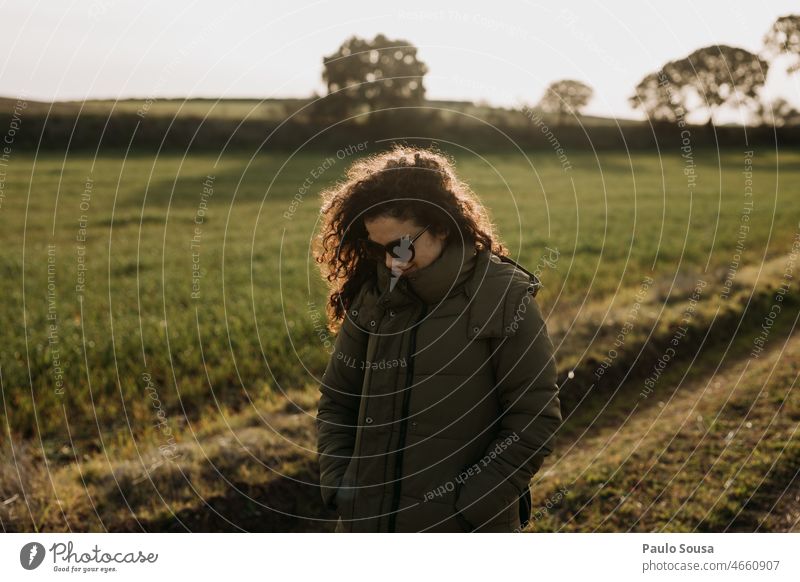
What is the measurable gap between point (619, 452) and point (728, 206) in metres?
19.0

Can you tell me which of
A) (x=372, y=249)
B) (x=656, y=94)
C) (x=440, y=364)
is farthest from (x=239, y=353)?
(x=656, y=94)

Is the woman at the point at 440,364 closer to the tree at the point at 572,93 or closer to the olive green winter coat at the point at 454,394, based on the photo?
the olive green winter coat at the point at 454,394

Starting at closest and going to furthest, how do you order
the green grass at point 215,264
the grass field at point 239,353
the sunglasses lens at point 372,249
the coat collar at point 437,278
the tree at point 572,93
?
the coat collar at point 437,278 → the sunglasses lens at point 372,249 → the grass field at point 239,353 → the green grass at point 215,264 → the tree at point 572,93

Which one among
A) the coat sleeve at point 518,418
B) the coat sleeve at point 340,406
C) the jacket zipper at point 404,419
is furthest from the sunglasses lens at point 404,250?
the coat sleeve at point 518,418

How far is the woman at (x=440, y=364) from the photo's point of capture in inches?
106

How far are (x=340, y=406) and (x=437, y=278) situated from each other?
806 mm

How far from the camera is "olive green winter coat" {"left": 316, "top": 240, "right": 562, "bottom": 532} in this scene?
2.68 m

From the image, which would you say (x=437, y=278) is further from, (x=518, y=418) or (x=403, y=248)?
(x=518, y=418)

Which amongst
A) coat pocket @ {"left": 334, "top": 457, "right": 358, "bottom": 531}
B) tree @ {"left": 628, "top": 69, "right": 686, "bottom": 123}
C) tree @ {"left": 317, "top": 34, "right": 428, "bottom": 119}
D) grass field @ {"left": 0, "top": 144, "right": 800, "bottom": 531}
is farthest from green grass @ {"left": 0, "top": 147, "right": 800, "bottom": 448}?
coat pocket @ {"left": 334, "top": 457, "right": 358, "bottom": 531}
